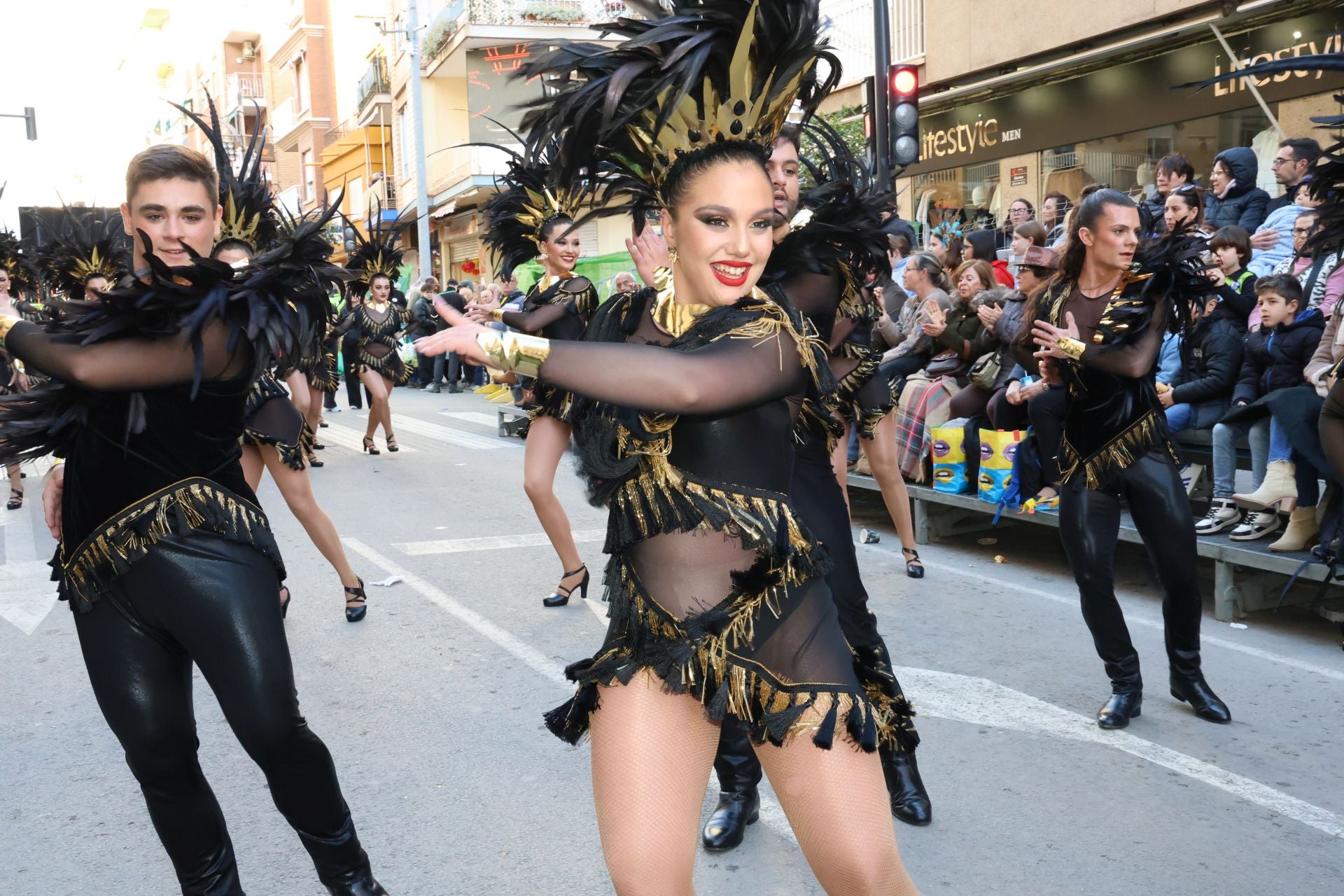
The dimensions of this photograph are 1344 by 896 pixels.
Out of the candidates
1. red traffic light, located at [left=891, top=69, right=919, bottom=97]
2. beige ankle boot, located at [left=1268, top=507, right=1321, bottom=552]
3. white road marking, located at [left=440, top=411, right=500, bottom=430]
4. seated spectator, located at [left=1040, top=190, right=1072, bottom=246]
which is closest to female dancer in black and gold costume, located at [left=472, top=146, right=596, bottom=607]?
beige ankle boot, located at [left=1268, top=507, right=1321, bottom=552]

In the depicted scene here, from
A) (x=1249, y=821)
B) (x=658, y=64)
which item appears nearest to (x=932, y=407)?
(x=1249, y=821)

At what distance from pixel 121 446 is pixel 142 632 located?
44 centimetres

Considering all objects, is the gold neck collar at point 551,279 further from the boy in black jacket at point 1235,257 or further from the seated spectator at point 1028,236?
the boy in black jacket at point 1235,257

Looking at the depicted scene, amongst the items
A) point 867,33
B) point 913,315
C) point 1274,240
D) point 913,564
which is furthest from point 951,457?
point 867,33

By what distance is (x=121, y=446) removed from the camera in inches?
112

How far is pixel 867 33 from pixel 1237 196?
40.6 feet

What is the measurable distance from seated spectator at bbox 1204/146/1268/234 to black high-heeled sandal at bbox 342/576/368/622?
647 centimetres

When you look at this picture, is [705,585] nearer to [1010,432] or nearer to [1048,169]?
[1010,432]

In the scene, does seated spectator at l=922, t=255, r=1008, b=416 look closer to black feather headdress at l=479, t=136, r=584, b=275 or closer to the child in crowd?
the child in crowd

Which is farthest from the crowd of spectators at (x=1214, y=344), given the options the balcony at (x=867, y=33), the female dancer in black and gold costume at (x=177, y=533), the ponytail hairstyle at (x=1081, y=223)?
the balcony at (x=867, y=33)

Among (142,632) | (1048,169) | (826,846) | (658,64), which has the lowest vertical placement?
(826,846)

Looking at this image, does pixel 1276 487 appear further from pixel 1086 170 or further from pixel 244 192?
pixel 1086 170

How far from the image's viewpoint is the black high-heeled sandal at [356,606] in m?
6.51

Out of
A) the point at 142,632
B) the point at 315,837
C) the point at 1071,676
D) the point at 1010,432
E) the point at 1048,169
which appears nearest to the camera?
the point at 142,632
